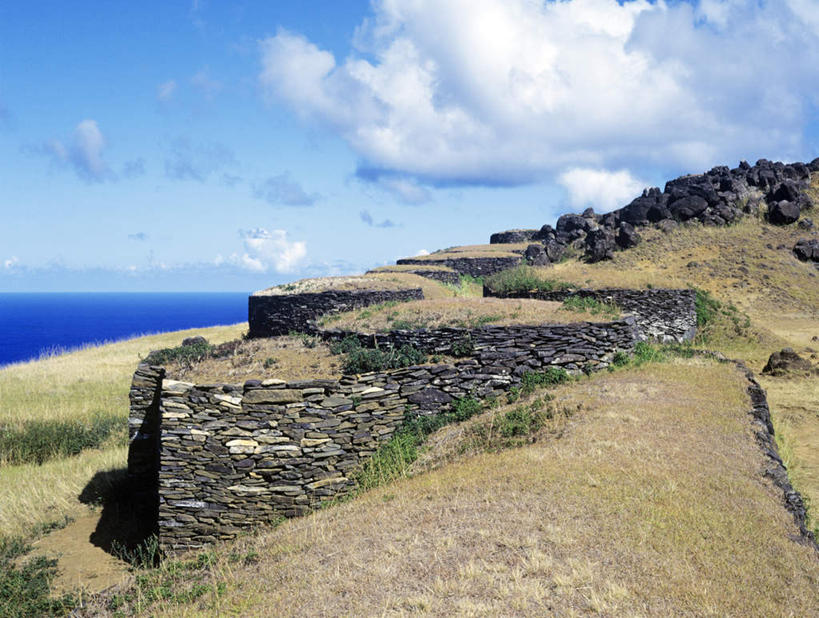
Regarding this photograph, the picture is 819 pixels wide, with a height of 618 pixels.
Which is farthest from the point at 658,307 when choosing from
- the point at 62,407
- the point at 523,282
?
the point at 62,407

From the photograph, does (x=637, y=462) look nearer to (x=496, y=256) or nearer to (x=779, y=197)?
(x=496, y=256)

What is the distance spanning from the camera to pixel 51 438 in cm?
1802

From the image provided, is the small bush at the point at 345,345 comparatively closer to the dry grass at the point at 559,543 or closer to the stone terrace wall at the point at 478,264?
the dry grass at the point at 559,543

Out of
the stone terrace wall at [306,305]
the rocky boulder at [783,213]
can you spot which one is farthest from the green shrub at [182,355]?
the rocky boulder at [783,213]

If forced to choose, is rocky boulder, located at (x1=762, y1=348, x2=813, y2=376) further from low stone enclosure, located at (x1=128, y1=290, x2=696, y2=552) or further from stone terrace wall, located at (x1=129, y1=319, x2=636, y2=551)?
stone terrace wall, located at (x1=129, y1=319, x2=636, y2=551)

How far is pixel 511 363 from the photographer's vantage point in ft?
41.9

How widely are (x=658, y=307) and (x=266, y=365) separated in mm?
19114

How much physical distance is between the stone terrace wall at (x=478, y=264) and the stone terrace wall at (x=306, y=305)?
1463 centimetres

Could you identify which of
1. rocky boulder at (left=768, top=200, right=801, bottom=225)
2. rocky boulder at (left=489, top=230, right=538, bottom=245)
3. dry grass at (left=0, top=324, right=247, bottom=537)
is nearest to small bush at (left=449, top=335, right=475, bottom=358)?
dry grass at (left=0, top=324, right=247, bottom=537)

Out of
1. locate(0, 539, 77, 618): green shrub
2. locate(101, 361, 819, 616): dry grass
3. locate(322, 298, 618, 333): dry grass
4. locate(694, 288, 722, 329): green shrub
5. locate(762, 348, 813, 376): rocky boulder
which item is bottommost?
locate(0, 539, 77, 618): green shrub

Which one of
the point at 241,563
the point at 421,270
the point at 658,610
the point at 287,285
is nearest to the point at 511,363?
the point at 241,563

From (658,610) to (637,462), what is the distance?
3428mm

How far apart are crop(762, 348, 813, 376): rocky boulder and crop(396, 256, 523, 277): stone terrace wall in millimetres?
23825

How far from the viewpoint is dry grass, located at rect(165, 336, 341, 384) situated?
1116 centimetres
